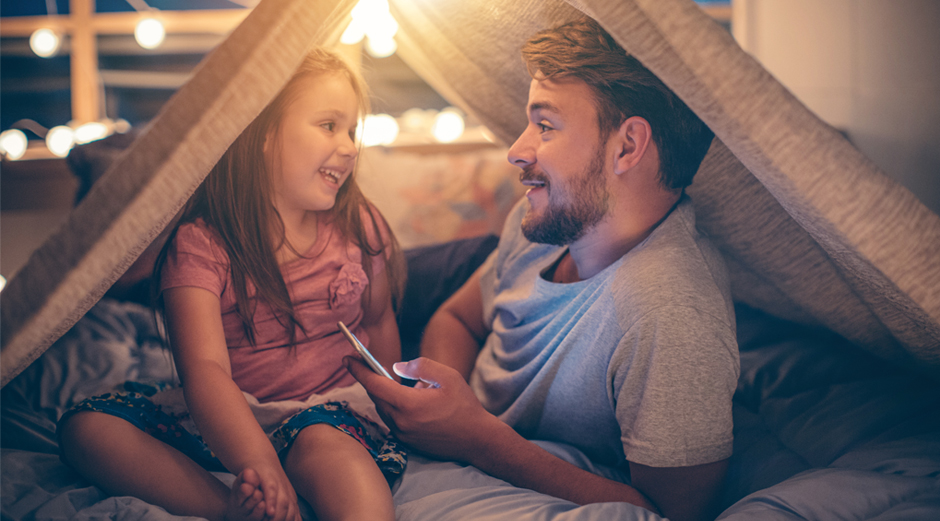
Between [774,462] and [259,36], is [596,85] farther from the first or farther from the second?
[774,462]

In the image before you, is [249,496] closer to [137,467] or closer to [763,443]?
[137,467]

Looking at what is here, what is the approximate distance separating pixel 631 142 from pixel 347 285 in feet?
1.73

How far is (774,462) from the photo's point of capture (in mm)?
804

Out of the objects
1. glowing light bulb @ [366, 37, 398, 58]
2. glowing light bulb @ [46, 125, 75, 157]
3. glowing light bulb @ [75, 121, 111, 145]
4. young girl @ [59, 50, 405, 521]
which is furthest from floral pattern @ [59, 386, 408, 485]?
glowing light bulb @ [46, 125, 75, 157]

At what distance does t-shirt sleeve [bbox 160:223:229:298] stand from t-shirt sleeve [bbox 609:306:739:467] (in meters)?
0.60

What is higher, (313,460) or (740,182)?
(740,182)

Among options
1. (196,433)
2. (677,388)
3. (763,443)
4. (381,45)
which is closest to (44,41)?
(381,45)

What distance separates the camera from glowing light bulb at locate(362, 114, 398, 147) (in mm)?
2246

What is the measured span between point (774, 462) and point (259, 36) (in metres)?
0.90

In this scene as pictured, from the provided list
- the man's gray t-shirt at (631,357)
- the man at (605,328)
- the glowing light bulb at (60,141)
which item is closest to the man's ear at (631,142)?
the man at (605,328)

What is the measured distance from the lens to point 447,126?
2416mm

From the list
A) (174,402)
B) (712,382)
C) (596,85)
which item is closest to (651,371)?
(712,382)

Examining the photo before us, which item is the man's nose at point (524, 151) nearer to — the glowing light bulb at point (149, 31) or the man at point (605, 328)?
the man at point (605, 328)

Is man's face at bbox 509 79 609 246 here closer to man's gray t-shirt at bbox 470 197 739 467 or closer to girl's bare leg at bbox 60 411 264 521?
man's gray t-shirt at bbox 470 197 739 467
